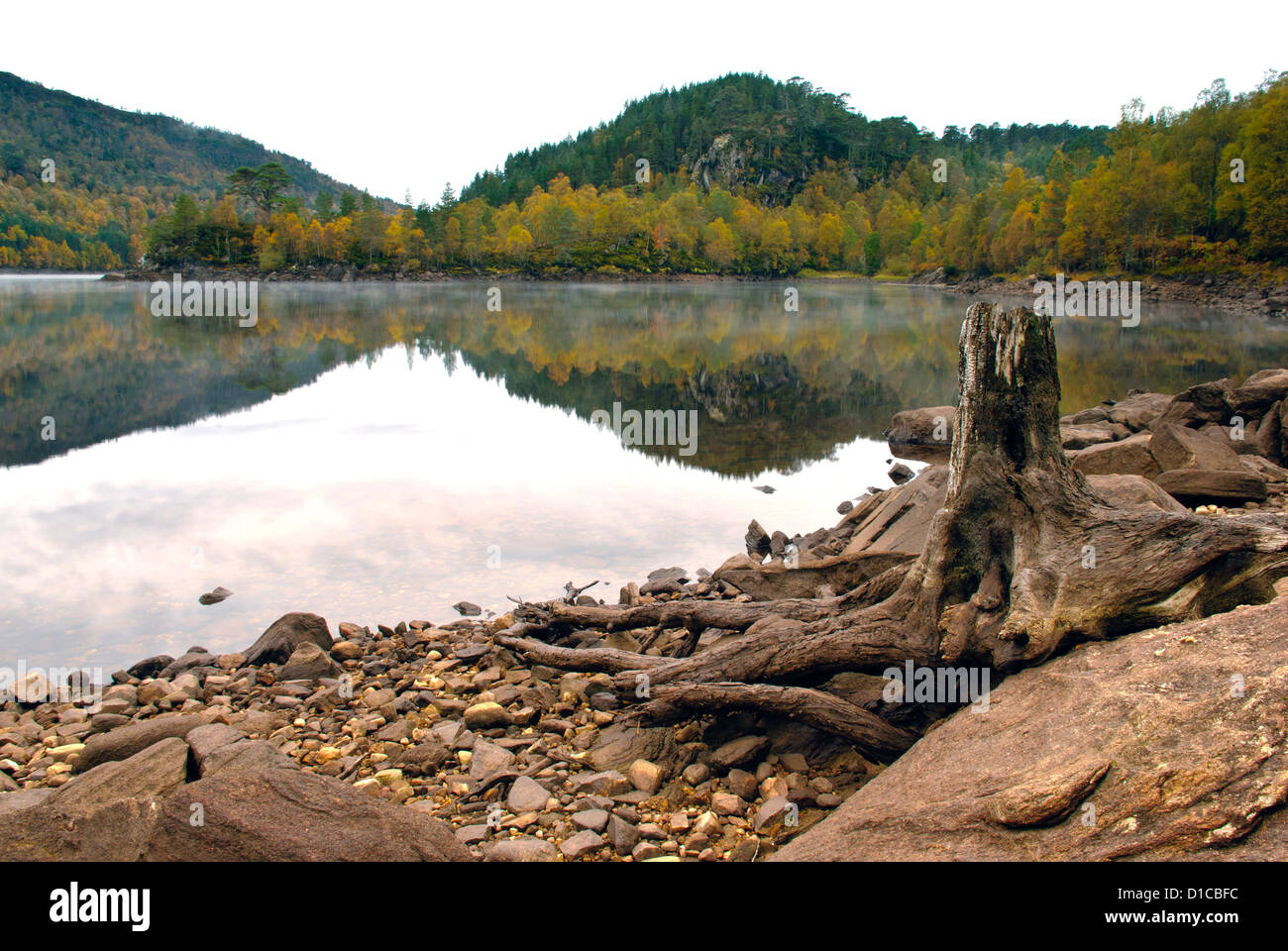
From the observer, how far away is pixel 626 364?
34344 millimetres

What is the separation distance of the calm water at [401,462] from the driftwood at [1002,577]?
4.58 metres

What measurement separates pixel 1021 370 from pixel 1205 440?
889cm

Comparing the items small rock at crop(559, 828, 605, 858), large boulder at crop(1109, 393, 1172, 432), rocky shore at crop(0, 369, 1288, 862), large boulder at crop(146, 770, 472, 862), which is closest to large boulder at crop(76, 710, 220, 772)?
rocky shore at crop(0, 369, 1288, 862)

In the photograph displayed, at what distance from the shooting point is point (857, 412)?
24.8 meters

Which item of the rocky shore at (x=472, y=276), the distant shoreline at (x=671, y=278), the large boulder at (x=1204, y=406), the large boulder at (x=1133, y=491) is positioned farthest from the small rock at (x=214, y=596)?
the rocky shore at (x=472, y=276)

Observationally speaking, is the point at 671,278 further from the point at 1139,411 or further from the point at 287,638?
the point at 287,638

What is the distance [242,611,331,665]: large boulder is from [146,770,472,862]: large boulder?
3.78 meters

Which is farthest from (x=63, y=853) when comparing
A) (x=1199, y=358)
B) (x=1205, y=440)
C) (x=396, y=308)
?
(x=396, y=308)

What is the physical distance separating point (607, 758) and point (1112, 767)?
336cm

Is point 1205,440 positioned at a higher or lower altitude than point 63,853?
higher

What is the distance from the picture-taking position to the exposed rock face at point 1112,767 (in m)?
4.06

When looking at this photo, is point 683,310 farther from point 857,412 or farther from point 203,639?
point 203,639

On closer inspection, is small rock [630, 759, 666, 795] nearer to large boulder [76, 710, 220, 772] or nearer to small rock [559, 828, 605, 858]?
small rock [559, 828, 605, 858]

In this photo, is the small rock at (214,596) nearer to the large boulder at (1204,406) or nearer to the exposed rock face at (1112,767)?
the exposed rock face at (1112,767)
